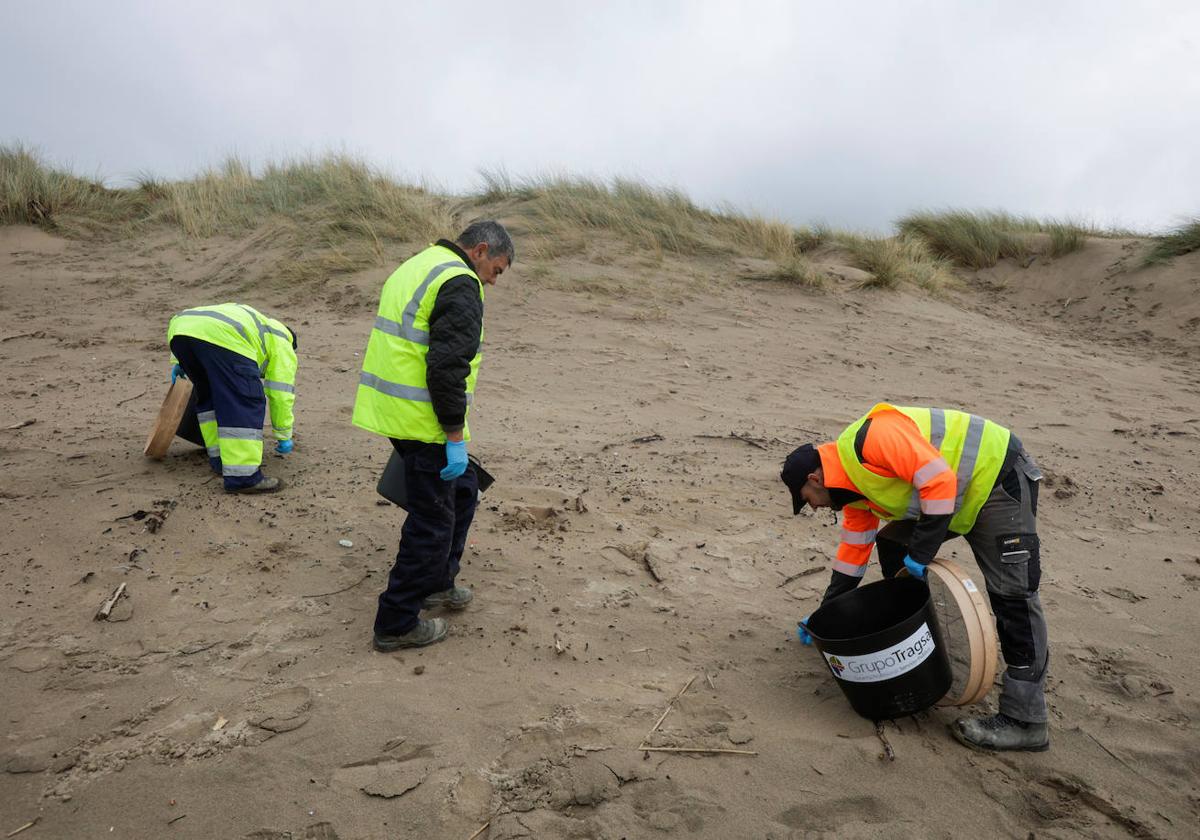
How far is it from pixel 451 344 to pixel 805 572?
231cm

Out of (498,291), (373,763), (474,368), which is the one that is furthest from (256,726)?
(498,291)

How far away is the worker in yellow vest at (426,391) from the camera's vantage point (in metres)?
3.08

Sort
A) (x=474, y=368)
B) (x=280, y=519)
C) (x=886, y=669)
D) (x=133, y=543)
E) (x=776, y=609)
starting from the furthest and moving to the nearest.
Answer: (x=280, y=519) < (x=133, y=543) < (x=776, y=609) < (x=474, y=368) < (x=886, y=669)

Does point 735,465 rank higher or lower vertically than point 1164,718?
higher

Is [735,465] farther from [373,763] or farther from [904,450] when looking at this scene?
[373,763]

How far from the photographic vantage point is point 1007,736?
2.88 m

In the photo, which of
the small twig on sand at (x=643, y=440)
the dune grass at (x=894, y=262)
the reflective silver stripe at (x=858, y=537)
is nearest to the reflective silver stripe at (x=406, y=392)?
the reflective silver stripe at (x=858, y=537)

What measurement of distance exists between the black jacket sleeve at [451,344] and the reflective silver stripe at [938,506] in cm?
178

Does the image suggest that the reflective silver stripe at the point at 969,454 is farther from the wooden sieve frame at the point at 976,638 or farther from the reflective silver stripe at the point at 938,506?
the wooden sieve frame at the point at 976,638

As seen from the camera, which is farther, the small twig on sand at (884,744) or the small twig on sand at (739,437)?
the small twig on sand at (739,437)

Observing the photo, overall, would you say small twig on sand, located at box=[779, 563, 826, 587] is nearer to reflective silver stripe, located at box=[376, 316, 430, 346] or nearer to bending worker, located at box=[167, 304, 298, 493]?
reflective silver stripe, located at box=[376, 316, 430, 346]

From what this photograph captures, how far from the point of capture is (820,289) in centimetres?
1020

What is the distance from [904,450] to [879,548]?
0.82 meters

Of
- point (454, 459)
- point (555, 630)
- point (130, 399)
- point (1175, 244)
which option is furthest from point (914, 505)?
point (1175, 244)
